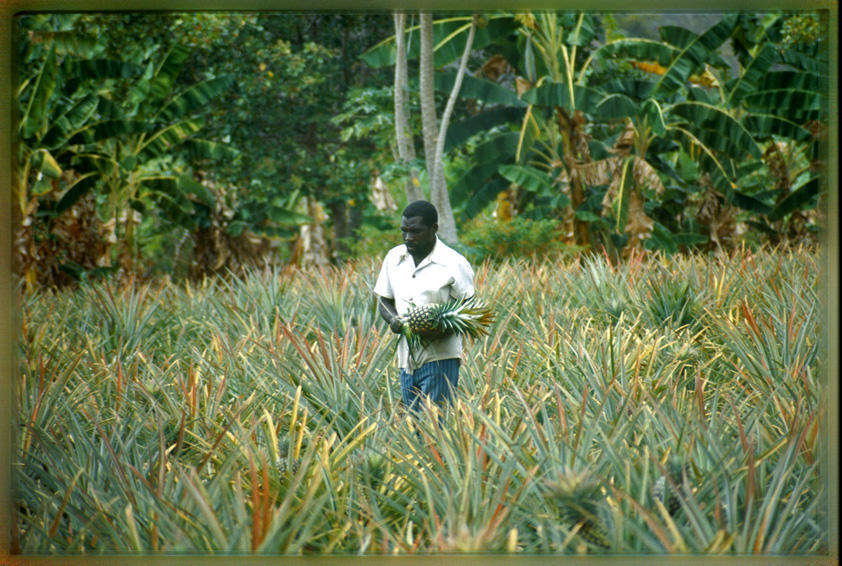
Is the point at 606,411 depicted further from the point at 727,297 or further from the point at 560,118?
the point at 560,118

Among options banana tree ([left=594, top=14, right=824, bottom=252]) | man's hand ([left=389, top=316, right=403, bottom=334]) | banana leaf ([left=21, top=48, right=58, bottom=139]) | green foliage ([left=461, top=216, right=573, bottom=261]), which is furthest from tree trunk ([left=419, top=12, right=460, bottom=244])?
man's hand ([left=389, top=316, right=403, bottom=334])

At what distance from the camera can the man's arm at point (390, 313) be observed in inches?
156

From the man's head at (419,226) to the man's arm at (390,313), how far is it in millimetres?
344

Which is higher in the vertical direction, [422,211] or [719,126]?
[719,126]

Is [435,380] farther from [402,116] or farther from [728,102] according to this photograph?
[728,102]

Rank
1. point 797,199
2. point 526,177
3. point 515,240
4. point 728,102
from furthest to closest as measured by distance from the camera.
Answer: point 526,177 < point 797,199 < point 728,102 < point 515,240

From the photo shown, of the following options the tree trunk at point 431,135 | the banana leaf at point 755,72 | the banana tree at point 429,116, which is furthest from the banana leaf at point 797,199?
the tree trunk at point 431,135

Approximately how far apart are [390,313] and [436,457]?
3.64ft

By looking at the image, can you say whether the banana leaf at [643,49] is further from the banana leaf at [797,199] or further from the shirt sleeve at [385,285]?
the shirt sleeve at [385,285]

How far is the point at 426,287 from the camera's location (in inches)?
160

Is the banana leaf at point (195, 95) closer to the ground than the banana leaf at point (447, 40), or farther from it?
closer to the ground

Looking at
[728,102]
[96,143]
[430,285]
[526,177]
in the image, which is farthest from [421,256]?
[526,177]

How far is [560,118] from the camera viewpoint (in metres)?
14.3

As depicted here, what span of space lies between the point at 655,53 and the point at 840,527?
12573mm
